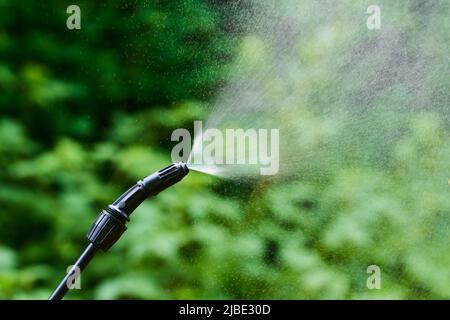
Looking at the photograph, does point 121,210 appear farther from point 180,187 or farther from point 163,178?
point 180,187

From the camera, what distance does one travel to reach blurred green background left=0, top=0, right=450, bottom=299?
1.14m

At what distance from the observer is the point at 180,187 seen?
46.0 inches

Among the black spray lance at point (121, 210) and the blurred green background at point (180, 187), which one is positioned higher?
the blurred green background at point (180, 187)

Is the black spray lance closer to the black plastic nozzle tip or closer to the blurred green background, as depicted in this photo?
the black plastic nozzle tip

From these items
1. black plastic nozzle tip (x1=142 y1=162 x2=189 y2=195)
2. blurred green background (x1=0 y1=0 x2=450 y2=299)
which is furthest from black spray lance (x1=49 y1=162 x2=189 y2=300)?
blurred green background (x1=0 y1=0 x2=450 y2=299)

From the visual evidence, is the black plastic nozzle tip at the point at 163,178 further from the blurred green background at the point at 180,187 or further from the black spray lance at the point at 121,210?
the blurred green background at the point at 180,187

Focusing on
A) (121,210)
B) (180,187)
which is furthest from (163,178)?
(180,187)

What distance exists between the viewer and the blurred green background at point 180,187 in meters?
1.14

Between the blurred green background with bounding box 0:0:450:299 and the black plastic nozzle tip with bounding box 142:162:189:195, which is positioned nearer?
the black plastic nozzle tip with bounding box 142:162:189:195

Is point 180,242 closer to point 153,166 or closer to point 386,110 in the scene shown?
point 153,166

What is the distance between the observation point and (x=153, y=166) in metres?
1.16

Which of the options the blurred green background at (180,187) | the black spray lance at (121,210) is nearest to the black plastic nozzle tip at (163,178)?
the black spray lance at (121,210)

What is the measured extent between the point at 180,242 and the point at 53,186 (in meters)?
0.29

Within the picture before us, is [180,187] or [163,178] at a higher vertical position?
[180,187]
